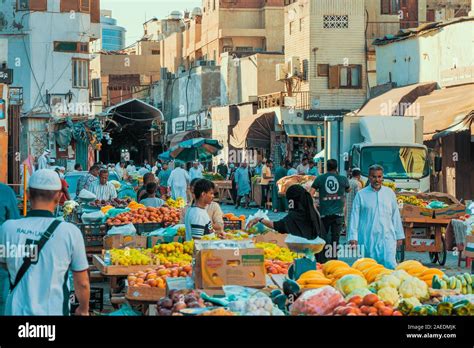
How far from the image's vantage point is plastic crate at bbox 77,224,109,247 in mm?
17859

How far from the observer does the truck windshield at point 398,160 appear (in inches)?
1070

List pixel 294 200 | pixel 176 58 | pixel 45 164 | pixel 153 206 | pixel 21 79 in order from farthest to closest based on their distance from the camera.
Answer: pixel 176 58, pixel 21 79, pixel 45 164, pixel 153 206, pixel 294 200

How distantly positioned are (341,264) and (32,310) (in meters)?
4.05

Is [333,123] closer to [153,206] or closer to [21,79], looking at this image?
[153,206]

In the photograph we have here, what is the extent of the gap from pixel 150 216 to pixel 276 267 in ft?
22.0

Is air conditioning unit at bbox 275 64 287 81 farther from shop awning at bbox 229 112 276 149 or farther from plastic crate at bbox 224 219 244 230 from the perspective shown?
plastic crate at bbox 224 219 244 230

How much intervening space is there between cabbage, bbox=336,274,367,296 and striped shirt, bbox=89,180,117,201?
39.3ft

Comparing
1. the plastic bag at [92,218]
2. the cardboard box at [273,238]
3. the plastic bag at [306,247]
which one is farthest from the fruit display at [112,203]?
the plastic bag at [306,247]

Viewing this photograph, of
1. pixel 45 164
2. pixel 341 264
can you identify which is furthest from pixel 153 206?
pixel 45 164

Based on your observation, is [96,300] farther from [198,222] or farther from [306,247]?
[306,247]

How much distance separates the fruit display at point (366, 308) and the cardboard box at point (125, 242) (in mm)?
6372

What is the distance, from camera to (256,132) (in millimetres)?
53844

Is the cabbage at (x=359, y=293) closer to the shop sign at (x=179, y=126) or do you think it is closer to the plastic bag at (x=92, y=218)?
the plastic bag at (x=92, y=218)
